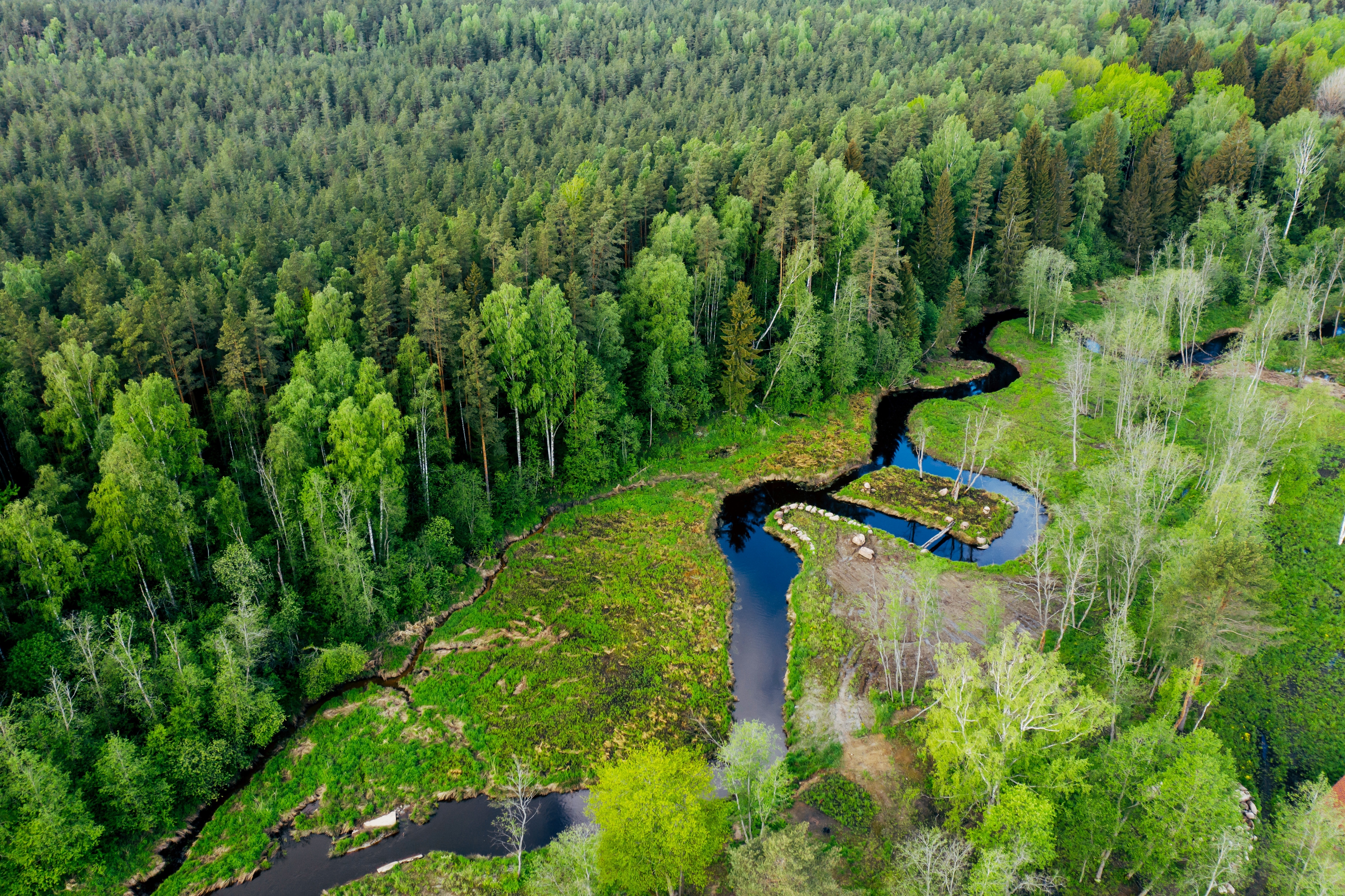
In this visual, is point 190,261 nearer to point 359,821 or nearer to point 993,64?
point 359,821

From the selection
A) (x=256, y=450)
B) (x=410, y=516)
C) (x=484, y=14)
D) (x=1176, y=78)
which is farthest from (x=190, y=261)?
(x=1176, y=78)

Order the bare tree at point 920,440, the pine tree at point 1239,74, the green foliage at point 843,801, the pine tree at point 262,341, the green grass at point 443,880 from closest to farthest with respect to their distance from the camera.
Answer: the green grass at point 443,880, the green foliage at point 843,801, the pine tree at point 262,341, the bare tree at point 920,440, the pine tree at point 1239,74

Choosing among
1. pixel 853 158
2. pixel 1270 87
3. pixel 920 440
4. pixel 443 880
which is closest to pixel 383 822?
pixel 443 880

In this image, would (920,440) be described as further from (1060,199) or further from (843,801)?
(1060,199)

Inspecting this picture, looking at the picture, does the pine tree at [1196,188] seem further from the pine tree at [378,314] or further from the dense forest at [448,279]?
the pine tree at [378,314]

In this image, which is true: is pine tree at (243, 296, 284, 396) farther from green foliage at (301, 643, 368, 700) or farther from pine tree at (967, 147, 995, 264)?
pine tree at (967, 147, 995, 264)

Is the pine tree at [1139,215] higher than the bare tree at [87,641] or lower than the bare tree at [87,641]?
higher

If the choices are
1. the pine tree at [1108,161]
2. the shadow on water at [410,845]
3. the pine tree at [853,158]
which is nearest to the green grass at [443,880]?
the shadow on water at [410,845]
